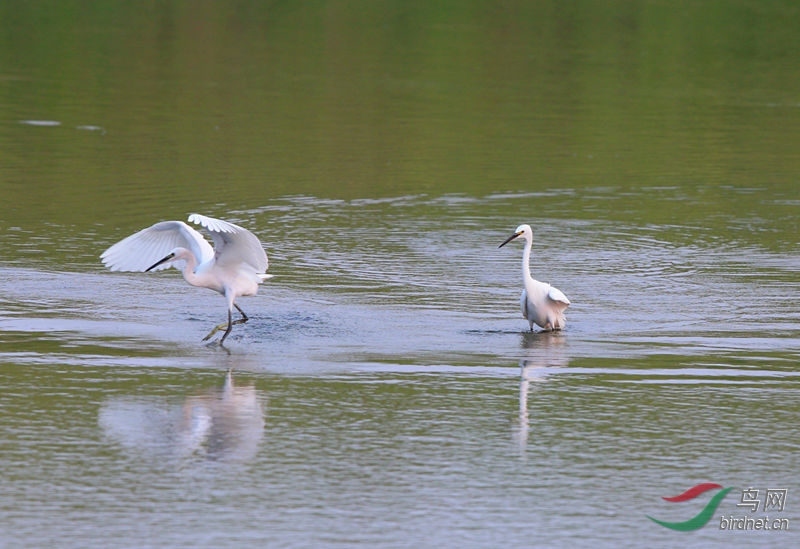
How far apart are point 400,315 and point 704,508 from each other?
473 cm

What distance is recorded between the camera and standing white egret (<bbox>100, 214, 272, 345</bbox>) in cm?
1151

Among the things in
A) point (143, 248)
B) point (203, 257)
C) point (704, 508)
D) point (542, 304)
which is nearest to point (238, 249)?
point (203, 257)

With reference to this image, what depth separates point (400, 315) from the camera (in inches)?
479

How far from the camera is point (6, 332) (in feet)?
37.1

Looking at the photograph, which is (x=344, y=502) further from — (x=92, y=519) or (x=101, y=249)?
(x=101, y=249)

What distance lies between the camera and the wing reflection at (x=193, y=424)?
8.52 metres

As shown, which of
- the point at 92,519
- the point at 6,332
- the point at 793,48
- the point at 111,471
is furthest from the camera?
the point at 793,48

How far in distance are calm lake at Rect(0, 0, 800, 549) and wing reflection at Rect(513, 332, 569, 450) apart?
0.04 m

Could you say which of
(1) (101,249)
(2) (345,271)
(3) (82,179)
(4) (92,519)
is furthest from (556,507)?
(3) (82,179)

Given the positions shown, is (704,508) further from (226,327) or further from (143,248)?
(143,248)

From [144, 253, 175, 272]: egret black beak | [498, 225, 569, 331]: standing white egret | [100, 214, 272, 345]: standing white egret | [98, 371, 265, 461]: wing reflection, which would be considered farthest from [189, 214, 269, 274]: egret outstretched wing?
[498, 225, 569, 331]: standing white egret

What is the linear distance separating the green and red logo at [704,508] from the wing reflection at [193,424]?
2362 mm

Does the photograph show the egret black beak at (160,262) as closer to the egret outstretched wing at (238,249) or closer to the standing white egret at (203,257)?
the standing white egret at (203,257)

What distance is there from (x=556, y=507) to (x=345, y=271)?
667cm
